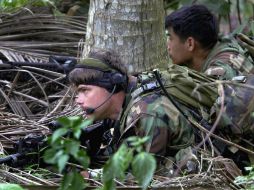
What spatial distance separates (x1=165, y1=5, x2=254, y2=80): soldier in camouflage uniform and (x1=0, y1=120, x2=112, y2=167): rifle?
59.2 inches

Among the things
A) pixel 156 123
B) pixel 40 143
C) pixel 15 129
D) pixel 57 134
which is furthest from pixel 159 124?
pixel 57 134

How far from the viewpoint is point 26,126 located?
566 centimetres

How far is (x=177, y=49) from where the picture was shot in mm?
6637

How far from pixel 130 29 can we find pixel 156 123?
1517mm

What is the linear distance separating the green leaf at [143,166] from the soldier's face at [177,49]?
12.4 ft

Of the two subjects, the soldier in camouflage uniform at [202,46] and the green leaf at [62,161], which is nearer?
the green leaf at [62,161]

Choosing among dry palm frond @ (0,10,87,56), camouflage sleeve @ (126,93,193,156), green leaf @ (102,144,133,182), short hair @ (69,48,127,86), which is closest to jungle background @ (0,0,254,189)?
dry palm frond @ (0,10,87,56)

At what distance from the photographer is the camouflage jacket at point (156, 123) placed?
4.64m

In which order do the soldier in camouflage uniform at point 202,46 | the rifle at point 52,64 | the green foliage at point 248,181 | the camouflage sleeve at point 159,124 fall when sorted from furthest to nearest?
1. the rifle at point 52,64
2. the soldier in camouflage uniform at point 202,46
3. the camouflage sleeve at point 159,124
4. the green foliage at point 248,181

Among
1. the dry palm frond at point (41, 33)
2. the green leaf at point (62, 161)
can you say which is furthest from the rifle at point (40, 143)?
the dry palm frond at point (41, 33)

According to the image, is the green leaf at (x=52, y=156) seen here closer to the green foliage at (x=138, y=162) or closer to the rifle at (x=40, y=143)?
the green foliage at (x=138, y=162)

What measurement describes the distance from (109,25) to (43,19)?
6.12 feet

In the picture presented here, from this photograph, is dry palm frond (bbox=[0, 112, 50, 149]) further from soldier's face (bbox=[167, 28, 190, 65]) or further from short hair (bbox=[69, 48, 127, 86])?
soldier's face (bbox=[167, 28, 190, 65])

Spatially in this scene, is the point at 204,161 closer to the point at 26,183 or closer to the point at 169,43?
the point at 26,183
